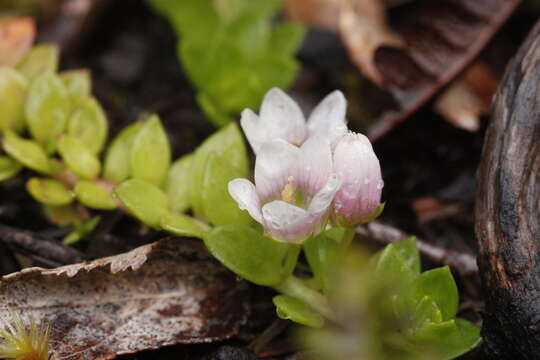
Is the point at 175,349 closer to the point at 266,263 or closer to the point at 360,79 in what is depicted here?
the point at 266,263

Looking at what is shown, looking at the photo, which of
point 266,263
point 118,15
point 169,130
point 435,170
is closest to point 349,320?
point 266,263

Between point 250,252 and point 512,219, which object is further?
point 250,252

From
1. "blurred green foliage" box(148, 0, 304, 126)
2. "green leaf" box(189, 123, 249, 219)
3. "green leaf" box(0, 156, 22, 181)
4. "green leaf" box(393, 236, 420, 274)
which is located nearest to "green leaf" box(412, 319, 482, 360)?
"green leaf" box(393, 236, 420, 274)

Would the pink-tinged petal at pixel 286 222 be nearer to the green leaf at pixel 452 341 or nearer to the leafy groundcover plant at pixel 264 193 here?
the leafy groundcover plant at pixel 264 193

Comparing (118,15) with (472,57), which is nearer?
(472,57)

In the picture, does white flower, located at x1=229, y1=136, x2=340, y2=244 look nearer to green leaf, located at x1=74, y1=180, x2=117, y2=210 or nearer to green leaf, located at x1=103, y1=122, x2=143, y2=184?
green leaf, located at x1=74, y1=180, x2=117, y2=210

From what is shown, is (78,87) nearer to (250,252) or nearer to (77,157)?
(77,157)

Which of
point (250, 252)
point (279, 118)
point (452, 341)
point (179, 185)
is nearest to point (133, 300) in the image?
point (250, 252)
